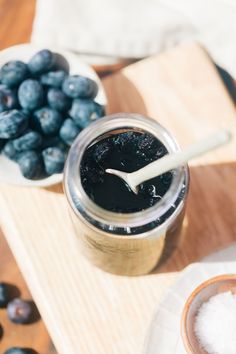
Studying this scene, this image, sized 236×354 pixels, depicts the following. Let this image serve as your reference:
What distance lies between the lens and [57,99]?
2.11 feet

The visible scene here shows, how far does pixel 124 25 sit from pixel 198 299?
0.42m

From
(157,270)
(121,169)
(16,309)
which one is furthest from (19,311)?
(121,169)

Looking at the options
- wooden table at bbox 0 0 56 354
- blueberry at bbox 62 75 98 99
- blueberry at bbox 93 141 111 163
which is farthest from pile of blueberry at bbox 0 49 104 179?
wooden table at bbox 0 0 56 354

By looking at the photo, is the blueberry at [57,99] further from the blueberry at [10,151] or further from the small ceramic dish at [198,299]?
the small ceramic dish at [198,299]

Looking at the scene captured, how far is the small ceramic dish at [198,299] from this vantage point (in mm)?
508

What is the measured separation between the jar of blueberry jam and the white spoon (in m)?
0.02

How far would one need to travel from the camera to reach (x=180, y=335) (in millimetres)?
555

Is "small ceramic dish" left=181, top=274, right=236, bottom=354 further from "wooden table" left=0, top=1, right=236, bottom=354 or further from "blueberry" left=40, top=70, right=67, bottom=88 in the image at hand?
"blueberry" left=40, top=70, right=67, bottom=88

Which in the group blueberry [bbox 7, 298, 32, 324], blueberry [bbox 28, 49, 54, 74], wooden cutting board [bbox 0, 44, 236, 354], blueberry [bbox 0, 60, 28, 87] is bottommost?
blueberry [bbox 7, 298, 32, 324]

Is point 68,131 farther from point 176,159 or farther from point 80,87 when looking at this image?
point 176,159

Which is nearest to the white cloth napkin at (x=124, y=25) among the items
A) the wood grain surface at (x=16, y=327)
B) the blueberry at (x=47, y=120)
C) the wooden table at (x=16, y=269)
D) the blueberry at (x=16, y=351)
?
the wooden table at (x=16, y=269)

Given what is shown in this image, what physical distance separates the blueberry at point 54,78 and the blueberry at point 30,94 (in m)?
0.02

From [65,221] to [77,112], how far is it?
12 cm

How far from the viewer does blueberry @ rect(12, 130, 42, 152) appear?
2.05ft
